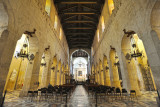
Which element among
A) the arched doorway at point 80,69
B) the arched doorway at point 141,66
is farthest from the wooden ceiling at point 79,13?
the arched doorway at point 80,69

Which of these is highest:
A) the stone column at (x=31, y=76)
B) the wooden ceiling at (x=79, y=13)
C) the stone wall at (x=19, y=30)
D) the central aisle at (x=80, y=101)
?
the wooden ceiling at (x=79, y=13)

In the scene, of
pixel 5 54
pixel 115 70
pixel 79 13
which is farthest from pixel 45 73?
pixel 79 13

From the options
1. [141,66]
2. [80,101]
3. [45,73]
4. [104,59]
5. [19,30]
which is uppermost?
[104,59]

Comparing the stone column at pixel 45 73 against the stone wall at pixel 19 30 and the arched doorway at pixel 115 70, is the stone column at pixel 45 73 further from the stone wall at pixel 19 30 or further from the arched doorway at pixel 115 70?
the arched doorway at pixel 115 70

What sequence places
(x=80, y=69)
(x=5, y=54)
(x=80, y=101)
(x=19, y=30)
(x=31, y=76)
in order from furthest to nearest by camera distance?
(x=80, y=69) < (x=31, y=76) < (x=80, y=101) < (x=19, y=30) < (x=5, y=54)

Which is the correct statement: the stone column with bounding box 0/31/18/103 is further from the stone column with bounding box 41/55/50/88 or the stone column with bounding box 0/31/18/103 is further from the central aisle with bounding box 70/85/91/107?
the stone column with bounding box 41/55/50/88

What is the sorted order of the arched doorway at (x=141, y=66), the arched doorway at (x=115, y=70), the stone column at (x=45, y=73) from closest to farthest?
the arched doorway at (x=141, y=66) < the arched doorway at (x=115, y=70) < the stone column at (x=45, y=73)

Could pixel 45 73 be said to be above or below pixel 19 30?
below

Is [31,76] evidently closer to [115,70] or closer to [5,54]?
[5,54]

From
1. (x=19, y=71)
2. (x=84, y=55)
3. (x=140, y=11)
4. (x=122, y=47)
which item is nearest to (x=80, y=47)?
(x=84, y=55)

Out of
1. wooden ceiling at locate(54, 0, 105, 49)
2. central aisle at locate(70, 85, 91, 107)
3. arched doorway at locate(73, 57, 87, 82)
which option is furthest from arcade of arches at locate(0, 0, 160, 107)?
arched doorway at locate(73, 57, 87, 82)

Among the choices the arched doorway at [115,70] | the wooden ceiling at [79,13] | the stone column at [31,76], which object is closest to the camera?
the stone column at [31,76]

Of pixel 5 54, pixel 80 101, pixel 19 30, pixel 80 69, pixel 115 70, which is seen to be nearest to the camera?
pixel 5 54

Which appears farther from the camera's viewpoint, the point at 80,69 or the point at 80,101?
the point at 80,69
